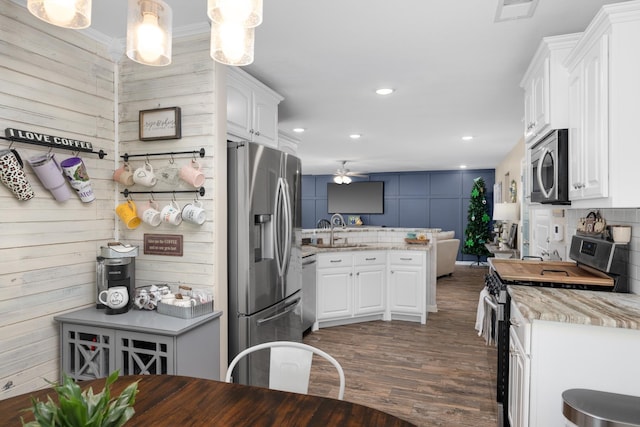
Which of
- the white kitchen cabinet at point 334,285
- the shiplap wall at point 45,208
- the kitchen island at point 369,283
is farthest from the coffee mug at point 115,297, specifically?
the white kitchen cabinet at point 334,285

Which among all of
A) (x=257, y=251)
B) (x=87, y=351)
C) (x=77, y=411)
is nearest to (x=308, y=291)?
(x=257, y=251)

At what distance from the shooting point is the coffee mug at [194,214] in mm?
2344

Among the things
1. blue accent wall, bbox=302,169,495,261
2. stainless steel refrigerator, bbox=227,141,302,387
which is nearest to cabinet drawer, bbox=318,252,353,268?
stainless steel refrigerator, bbox=227,141,302,387

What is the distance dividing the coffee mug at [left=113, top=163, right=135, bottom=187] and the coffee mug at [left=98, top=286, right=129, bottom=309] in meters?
0.67

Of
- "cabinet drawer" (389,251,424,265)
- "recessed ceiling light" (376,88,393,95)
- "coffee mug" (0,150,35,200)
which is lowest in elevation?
"cabinet drawer" (389,251,424,265)

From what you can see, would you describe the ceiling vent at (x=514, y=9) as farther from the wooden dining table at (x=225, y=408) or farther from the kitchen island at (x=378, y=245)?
the kitchen island at (x=378, y=245)

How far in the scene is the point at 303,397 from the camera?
1.27 m

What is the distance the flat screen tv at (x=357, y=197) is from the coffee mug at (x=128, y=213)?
8700 millimetres

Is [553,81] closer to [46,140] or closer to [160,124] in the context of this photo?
[160,124]

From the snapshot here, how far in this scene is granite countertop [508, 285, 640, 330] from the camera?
1.59m

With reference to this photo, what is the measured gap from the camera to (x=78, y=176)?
226 centimetres

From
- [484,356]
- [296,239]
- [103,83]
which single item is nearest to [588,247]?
[484,356]

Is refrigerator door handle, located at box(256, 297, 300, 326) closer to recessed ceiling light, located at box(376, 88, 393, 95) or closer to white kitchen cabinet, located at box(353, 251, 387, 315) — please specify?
white kitchen cabinet, located at box(353, 251, 387, 315)

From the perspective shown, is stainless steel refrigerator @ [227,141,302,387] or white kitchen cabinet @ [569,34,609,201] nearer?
white kitchen cabinet @ [569,34,609,201]
